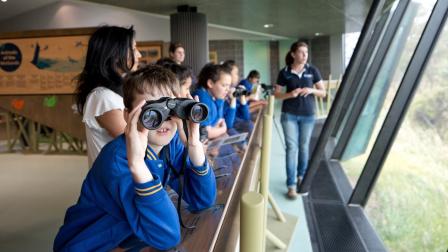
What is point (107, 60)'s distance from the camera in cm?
141

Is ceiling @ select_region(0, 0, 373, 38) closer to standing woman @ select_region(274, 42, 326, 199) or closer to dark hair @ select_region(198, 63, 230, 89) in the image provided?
standing woman @ select_region(274, 42, 326, 199)

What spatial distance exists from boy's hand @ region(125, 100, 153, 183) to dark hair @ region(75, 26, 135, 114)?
2.24 ft

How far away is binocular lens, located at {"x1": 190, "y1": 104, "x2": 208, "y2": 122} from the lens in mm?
870

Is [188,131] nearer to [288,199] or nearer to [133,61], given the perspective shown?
[133,61]

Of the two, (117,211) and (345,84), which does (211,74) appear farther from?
(117,211)

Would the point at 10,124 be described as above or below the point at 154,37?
below

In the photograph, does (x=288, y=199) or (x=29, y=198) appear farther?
(x=29, y=198)

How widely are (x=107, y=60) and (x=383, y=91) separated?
12.8ft

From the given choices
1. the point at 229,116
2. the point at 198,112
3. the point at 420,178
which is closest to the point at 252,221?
the point at 198,112

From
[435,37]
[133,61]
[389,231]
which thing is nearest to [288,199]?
[389,231]

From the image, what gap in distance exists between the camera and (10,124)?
5906 mm

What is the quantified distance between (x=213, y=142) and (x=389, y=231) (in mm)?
1683

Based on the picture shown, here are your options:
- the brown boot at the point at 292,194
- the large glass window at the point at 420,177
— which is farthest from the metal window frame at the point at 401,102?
the brown boot at the point at 292,194

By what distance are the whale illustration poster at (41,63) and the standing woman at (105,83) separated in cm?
379
